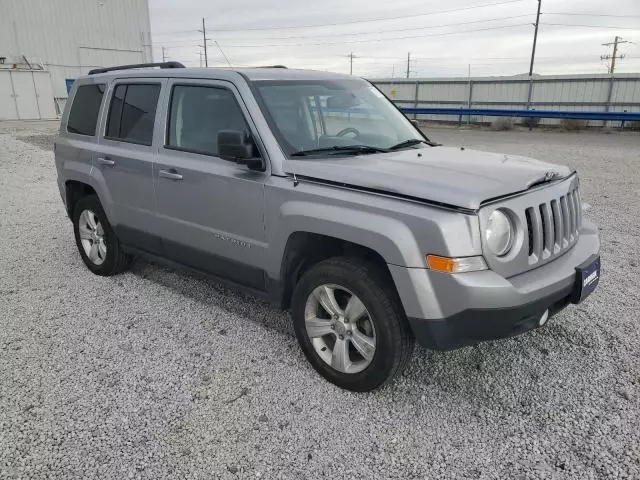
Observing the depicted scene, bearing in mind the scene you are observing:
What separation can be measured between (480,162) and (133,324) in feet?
9.43

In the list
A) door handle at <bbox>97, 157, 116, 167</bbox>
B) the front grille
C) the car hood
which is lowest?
the front grille

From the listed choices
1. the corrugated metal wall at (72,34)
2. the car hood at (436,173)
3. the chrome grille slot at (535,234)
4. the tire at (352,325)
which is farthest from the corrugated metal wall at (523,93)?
the tire at (352,325)

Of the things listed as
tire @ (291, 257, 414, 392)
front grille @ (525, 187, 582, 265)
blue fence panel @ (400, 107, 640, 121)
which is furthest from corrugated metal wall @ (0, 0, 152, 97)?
front grille @ (525, 187, 582, 265)

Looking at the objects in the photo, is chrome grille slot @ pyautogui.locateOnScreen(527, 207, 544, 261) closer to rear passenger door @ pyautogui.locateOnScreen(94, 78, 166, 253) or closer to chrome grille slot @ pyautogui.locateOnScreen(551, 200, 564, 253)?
chrome grille slot @ pyautogui.locateOnScreen(551, 200, 564, 253)

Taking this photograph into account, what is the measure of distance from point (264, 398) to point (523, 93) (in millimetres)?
25922

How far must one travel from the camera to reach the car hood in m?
2.74

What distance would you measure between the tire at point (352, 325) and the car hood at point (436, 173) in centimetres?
50

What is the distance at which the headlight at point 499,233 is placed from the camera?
2.75m

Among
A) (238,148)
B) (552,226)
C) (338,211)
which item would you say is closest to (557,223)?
(552,226)

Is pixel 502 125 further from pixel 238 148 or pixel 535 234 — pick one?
pixel 238 148

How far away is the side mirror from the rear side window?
1208 millimetres

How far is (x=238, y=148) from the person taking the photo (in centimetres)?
331

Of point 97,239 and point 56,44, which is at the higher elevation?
point 56,44

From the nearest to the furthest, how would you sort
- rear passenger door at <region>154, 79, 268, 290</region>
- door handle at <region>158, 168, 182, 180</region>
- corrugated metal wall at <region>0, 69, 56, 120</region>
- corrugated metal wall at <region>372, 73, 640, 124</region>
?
rear passenger door at <region>154, 79, 268, 290</region>, door handle at <region>158, 168, 182, 180</region>, corrugated metal wall at <region>372, 73, 640, 124</region>, corrugated metal wall at <region>0, 69, 56, 120</region>
